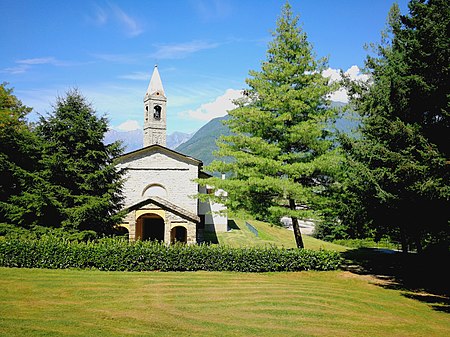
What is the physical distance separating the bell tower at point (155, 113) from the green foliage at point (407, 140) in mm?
20208

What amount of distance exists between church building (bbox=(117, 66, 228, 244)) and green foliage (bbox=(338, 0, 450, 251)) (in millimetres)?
11067

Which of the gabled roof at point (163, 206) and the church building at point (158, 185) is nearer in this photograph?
the gabled roof at point (163, 206)

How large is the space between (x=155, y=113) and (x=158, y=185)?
852 cm

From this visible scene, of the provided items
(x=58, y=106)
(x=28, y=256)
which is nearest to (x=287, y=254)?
(x=28, y=256)

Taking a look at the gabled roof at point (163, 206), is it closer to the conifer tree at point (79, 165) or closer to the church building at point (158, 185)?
the church building at point (158, 185)

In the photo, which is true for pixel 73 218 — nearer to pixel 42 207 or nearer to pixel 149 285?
pixel 42 207

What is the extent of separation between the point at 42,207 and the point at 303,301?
14.0 meters

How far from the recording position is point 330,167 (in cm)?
1902

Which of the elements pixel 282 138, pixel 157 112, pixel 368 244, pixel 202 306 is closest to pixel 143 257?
pixel 202 306

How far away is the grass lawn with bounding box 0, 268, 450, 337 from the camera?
35.3 ft

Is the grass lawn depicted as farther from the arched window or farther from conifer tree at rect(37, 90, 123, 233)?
the arched window

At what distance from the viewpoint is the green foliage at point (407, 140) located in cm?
1410

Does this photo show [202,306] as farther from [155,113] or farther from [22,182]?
[155,113]

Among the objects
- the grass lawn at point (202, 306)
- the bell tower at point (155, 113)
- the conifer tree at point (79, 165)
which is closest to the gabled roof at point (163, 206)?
the conifer tree at point (79, 165)
